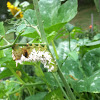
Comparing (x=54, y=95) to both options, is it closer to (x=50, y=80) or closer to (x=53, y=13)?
(x=50, y=80)

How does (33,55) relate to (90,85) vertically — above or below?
above

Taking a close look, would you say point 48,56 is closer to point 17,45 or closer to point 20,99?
point 17,45

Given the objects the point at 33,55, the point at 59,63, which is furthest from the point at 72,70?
the point at 33,55

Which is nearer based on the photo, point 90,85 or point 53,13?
point 90,85

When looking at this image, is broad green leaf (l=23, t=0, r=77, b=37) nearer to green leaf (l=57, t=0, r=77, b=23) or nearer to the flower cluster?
green leaf (l=57, t=0, r=77, b=23)

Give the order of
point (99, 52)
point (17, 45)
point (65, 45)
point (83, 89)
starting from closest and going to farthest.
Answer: point (17, 45)
point (83, 89)
point (99, 52)
point (65, 45)

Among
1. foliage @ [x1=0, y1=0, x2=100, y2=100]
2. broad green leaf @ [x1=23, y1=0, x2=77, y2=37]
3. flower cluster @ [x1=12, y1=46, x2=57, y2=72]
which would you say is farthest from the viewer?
broad green leaf @ [x1=23, y1=0, x2=77, y2=37]

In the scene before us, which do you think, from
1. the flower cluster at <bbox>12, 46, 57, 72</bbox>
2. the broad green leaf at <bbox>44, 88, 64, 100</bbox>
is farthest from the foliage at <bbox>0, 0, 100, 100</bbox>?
the flower cluster at <bbox>12, 46, 57, 72</bbox>

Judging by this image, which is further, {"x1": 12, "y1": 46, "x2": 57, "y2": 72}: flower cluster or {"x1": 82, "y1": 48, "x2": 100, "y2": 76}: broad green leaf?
{"x1": 82, "y1": 48, "x2": 100, "y2": 76}: broad green leaf

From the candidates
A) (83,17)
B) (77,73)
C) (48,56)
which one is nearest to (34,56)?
(48,56)
